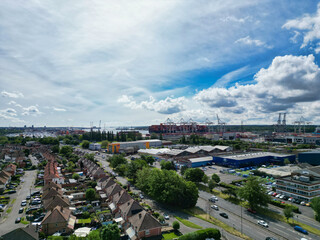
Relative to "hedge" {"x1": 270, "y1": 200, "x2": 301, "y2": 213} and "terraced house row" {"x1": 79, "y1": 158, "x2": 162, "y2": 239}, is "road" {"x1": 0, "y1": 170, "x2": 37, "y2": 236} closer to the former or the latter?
"terraced house row" {"x1": 79, "y1": 158, "x2": 162, "y2": 239}

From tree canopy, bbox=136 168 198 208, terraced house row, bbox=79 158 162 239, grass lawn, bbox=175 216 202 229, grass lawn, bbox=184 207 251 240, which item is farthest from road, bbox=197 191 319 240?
terraced house row, bbox=79 158 162 239

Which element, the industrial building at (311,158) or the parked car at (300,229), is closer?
the parked car at (300,229)

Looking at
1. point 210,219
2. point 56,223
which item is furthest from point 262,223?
point 56,223

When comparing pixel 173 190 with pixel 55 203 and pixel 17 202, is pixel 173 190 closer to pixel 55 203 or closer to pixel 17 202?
pixel 55 203

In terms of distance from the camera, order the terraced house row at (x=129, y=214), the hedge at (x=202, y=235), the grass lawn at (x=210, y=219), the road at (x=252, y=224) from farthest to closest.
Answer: the grass lawn at (x=210, y=219)
the road at (x=252, y=224)
the terraced house row at (x=129, y=214)
the hedge at (x=202, y=235)

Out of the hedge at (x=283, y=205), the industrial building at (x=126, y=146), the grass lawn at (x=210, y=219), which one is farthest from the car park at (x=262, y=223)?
the industrial building at (x=126, y=146)

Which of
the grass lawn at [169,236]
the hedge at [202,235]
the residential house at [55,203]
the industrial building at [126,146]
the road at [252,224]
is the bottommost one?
the road at [252,224]

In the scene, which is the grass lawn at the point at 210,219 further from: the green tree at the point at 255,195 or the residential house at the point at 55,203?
the residential house at the point at 55,203
